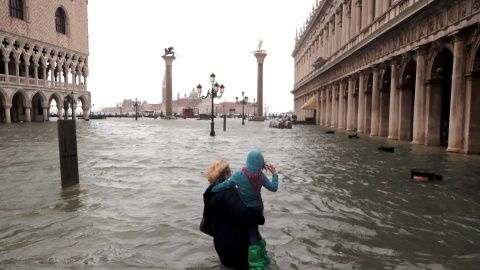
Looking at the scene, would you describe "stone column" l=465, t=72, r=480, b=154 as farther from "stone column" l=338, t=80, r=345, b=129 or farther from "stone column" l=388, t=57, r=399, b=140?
"stone column" l=338, t=80, r=345, b=129

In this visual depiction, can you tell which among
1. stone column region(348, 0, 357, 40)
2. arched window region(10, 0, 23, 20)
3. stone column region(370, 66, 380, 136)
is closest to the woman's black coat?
stone column region(370, 66, 380, 136)

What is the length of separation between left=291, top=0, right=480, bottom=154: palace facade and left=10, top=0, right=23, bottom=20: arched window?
1332 inches

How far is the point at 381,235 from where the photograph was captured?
4.52 m

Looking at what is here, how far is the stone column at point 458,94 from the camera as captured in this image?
40.0 ft

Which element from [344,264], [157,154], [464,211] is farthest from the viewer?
[157,154]

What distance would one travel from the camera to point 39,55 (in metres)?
42.8

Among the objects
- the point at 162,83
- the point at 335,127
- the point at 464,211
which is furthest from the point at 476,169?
the point at 162,83

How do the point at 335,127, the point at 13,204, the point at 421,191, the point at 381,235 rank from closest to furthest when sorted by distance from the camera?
the point at 381,235
the point at 13,204
the point at 421,191
the point at 335,127

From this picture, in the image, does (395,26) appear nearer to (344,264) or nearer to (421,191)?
(421,191)

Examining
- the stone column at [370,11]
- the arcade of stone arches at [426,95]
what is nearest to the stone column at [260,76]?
the arcade of stone arches at [426,95]

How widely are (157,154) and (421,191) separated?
8.56 meters

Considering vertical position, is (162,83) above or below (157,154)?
above

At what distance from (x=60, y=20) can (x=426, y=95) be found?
158 ft

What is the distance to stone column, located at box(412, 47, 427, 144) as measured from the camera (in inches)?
598
